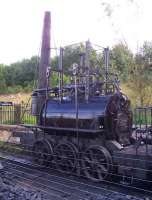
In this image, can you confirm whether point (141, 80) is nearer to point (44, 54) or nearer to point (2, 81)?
point (44, 54)

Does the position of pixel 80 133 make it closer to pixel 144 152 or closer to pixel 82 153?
pixel 82 153

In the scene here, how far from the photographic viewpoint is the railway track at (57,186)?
27.2 ft

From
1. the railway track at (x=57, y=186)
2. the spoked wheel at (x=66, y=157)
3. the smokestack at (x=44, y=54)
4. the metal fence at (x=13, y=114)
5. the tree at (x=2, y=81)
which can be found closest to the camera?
the railway track at (x=57, y=186)

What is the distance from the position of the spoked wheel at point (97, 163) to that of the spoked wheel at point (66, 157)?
1.15 feet

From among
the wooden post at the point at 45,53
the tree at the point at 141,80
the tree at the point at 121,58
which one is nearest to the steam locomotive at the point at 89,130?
the wooden post at the point at 45,53

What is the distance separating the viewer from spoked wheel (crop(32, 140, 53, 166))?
1211 centimetres

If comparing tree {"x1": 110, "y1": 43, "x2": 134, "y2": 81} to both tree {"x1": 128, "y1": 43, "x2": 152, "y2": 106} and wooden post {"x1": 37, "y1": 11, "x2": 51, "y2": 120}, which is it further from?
wooden post {"x1": 37, "y1": 11, "x2": 51, "y2": 120}

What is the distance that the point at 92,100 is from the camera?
1129 centimetres

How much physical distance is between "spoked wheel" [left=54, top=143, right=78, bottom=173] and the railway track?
22 centimetres

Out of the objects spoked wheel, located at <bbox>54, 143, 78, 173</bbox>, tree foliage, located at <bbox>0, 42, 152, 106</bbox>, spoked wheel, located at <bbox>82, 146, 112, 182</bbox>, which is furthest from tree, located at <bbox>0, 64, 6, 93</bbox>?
spoked wheel, located at <bbox>82, 146, 112, 182</bbox>

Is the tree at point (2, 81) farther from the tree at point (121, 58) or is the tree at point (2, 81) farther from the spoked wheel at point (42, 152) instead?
the spoked wheel at point (42, 152)

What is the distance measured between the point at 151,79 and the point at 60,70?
1357cm

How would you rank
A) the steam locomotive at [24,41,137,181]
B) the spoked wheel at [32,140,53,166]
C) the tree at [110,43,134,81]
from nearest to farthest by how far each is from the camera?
the steam locomotive at [24,41,137,181] → the spoked wheel at [32,140,53,166] → the tree at [110,43,134,81]

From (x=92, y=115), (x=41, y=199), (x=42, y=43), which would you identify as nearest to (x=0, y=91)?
(x=42, y=43)
